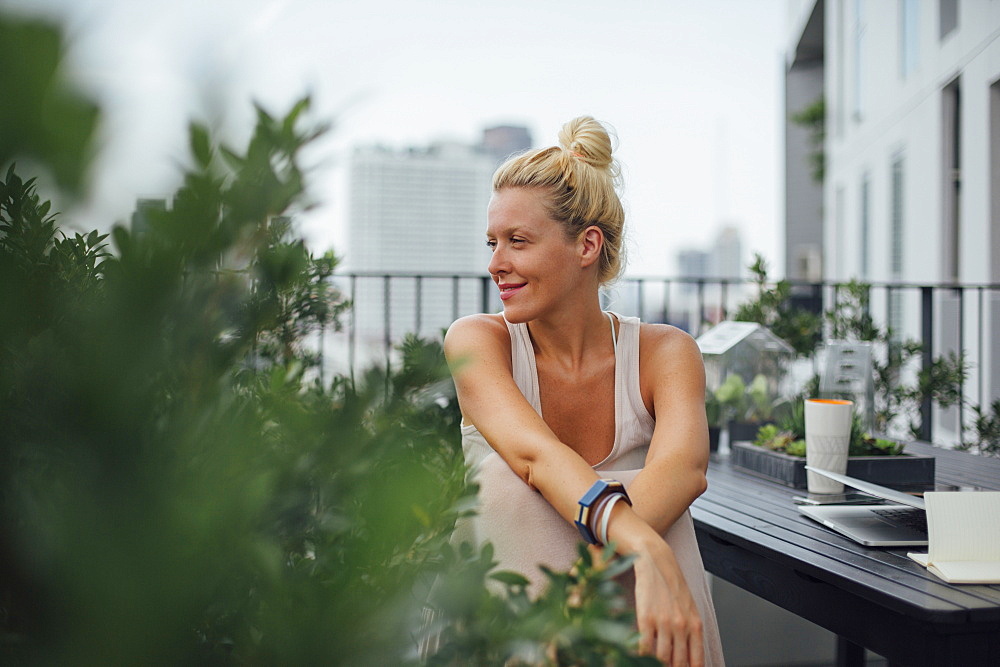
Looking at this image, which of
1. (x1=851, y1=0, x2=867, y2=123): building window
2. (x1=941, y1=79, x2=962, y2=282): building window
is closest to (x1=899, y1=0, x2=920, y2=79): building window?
(x1=941, y1=79, x2=962, y2=282): building window

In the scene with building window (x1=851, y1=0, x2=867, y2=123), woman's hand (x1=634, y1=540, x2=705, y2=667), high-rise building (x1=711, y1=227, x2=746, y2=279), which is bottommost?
woman's hand (x1=634, y1=540, x2=705, y2=667)

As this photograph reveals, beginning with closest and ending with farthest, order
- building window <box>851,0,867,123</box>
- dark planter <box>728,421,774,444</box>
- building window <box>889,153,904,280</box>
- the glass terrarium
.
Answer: dark planter <box>728,421,774,444</box>
the glass terrarium
building window <box>889,153,904,280</box>
building window <box>851,0,867,123</box>

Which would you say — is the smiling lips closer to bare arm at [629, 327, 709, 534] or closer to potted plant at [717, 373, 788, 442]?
bare arm at [629, 327, 709, 534]

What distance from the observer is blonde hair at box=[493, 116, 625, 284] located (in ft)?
6.06

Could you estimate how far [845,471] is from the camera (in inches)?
78.0

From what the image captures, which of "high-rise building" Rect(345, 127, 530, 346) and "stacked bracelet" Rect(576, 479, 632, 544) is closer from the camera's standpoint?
"high-rise building" Rect(345, 127, 530, 346)

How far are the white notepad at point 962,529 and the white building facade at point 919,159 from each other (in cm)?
289

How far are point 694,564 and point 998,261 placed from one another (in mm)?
5510

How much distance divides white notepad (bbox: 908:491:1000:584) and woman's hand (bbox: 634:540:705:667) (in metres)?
0.40

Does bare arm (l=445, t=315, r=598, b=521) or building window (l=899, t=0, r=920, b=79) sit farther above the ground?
building window (l=899, t=0, r=920, b=79)

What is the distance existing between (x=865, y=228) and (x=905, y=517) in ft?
32.3

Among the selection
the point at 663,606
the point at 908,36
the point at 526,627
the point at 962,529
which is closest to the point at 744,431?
the point at 962,529

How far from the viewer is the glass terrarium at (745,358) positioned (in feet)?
8.95

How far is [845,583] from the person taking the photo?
1.33 meters
